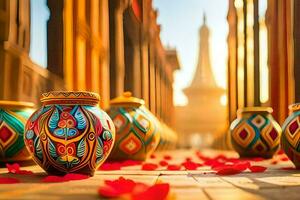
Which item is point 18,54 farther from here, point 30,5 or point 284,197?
point 284,197

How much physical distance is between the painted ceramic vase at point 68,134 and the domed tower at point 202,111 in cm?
3067

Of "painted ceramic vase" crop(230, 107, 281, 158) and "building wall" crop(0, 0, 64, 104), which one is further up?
"building wall" crop(0, 0, 64, 104)

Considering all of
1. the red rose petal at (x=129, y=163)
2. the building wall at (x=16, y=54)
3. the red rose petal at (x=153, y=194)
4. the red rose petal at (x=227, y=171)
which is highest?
the building wall at (x=16, y=54)

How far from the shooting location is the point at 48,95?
2.40m

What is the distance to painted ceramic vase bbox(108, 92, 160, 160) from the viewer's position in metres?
3.68

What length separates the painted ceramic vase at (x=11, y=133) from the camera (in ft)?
9.86

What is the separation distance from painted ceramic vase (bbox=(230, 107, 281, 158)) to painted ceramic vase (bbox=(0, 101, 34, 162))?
1.95m

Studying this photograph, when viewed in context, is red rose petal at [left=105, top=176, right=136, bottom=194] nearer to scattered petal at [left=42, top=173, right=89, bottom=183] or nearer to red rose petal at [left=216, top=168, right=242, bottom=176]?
scattered petal at [left=42, top=173, right=89, bottom=183]

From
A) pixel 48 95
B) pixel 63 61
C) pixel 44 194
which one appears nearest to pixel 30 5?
pixel 63 61

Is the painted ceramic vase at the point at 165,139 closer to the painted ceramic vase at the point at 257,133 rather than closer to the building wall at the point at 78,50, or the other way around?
the building wall at the point at 78,50

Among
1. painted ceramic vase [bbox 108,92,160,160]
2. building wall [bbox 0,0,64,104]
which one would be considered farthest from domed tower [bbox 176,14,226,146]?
building wall [bbox 0,0,64,104]

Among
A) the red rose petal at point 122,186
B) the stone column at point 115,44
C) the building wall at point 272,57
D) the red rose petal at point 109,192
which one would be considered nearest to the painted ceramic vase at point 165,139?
the stone column at point 115,44

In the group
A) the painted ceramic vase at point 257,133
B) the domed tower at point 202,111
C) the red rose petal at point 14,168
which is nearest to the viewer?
the red rose petal at point 14,168

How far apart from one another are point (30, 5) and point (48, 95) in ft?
6.02
